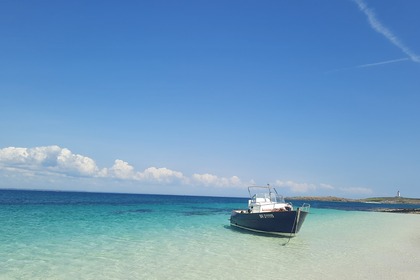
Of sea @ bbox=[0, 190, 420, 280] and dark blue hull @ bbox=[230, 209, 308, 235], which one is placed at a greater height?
dark blue hull @ bbox=[230, 209, 308, 235]

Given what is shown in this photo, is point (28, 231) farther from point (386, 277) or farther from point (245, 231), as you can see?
point (386, 277)

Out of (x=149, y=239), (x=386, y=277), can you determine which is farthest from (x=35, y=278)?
(x=386, y=277)

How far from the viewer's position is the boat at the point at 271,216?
23266 millimetres

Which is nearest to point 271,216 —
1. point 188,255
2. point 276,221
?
point 276,221

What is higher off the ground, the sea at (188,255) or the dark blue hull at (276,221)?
the dark blue hull at (276,221)

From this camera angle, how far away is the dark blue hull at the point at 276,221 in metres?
23.2

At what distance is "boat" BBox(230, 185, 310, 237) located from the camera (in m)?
23.3

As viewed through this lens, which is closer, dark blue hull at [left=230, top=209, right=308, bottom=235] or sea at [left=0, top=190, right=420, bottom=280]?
sea at [left=0, top=190, right=420, bottom=280]

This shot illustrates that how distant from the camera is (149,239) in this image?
830 inches

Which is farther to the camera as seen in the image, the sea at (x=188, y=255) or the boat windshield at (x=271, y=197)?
the boat windshield at (x=271, y=197)

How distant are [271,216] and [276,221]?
18.9 inches

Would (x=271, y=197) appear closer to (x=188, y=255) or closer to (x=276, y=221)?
(x=276, y=221)

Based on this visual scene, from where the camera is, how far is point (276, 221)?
23797 mm

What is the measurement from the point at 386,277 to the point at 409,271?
6.42ft
